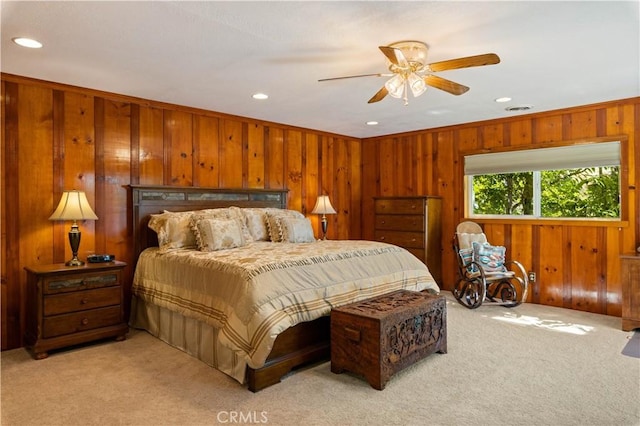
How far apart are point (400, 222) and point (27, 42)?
437 cm

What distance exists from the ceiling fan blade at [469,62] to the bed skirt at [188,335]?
7.55ft

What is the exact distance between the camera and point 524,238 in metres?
4.92

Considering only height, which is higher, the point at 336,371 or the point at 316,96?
the point at 316,96

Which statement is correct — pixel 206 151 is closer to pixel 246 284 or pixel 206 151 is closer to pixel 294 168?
pixel 294 168

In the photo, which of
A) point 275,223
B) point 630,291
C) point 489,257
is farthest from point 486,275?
point 275,223

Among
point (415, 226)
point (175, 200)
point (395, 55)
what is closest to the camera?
point (395, 55)

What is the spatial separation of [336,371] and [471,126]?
3.88 m

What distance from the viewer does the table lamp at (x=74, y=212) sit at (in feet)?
10.9

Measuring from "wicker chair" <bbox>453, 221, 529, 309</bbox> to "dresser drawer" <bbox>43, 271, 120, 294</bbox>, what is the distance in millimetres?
3688

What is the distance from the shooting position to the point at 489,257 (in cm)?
466

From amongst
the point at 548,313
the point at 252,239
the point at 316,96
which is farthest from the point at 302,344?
the point at 548,313

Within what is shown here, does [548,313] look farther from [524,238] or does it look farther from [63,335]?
[63,335]

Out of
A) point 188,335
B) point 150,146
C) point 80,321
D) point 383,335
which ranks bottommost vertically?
point 188,335

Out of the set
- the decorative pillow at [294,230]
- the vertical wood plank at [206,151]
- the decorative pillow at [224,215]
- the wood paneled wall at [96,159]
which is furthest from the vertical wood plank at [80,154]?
the decorative pillow at [294,230]
